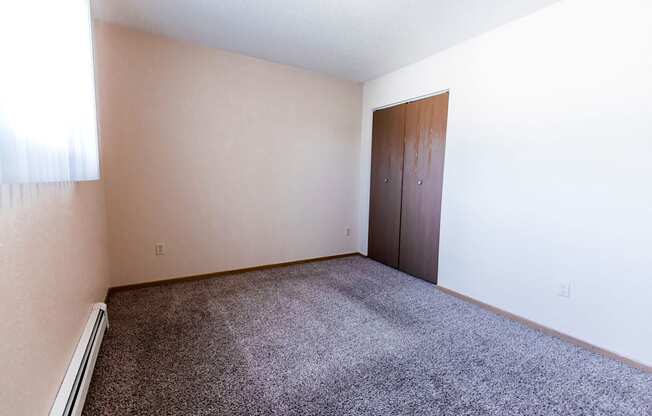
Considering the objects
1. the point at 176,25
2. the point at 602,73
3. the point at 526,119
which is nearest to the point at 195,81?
the point at 176,25

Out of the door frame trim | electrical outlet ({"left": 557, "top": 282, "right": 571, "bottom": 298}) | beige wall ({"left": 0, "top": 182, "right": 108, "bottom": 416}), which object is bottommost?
electrical outlet ({"left": 557, "top": 282, "right": 571, "bottom": 298})

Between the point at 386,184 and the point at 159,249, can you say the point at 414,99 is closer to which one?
the point at 386,184

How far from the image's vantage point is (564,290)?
2090 mm

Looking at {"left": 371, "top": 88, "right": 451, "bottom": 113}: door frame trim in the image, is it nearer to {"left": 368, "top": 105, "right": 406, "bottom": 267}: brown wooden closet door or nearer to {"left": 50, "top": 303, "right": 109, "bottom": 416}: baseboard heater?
{"left": 368, "top": 105, "right": 406, "bottom": 267}: brown wooden closet door

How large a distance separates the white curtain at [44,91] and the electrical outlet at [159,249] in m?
1.53

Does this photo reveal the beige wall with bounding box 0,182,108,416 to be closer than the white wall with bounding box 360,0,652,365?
Yes

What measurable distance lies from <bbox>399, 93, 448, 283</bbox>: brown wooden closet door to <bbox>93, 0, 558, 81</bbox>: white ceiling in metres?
0.63

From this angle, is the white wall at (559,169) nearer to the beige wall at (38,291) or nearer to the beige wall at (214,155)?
Answer: the beige wall at (214,155)

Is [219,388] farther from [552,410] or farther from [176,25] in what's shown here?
[176,25]

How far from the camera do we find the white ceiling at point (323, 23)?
2.14m

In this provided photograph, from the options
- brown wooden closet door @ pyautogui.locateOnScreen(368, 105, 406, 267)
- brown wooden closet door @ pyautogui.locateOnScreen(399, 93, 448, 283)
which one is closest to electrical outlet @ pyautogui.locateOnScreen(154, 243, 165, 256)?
brown wooden closet door @ pyautogui.locateOnScreen(368, 105, 406, 267)

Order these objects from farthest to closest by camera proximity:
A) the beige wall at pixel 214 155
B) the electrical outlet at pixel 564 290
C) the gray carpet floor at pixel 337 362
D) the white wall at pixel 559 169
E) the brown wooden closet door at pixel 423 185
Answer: the brown wooden closet door at pixel 423 185, the beige wall at pixel 214 155, the electrical outlet at pixel 564 290, the white wall at pixel 559 169, the gray carpet floor at pixel 337 362

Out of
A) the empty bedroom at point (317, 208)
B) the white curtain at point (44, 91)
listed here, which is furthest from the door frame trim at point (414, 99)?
the white curtain at point (44, 91)

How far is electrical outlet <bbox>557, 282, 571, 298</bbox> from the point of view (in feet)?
6.79
